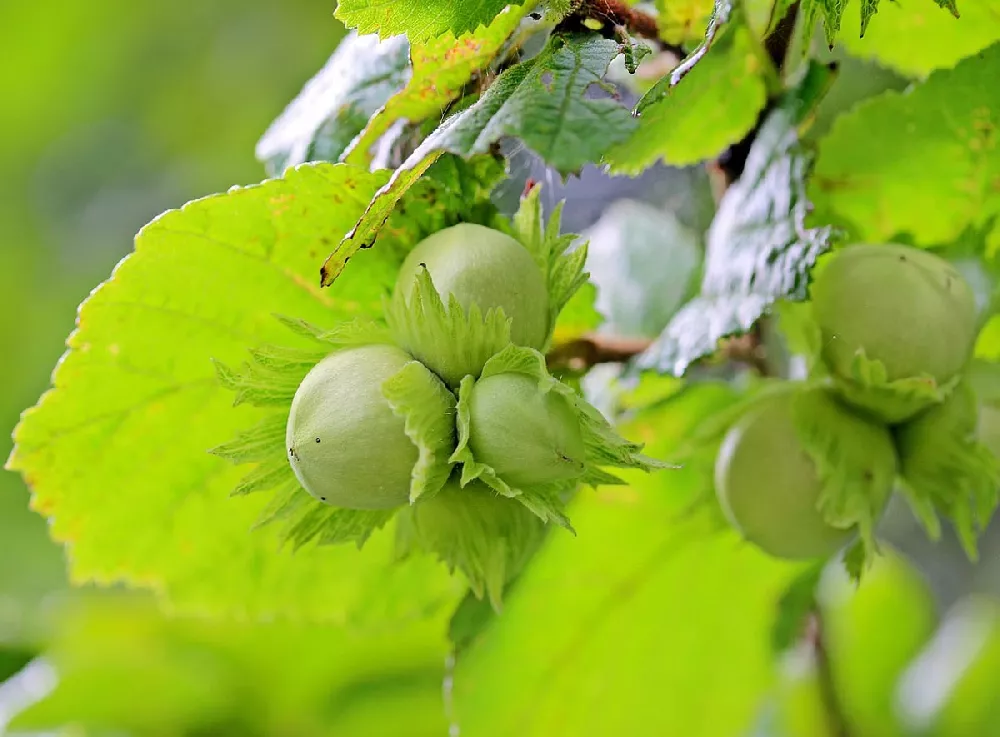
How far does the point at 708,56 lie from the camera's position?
38.5 inches

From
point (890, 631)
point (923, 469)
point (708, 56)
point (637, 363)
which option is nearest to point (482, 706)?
point (637, 363)

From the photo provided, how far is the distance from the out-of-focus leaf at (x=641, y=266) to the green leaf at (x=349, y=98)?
0.55 m

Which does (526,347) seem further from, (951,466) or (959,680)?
(959,680)

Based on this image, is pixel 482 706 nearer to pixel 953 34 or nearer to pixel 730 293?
pixel 730 293

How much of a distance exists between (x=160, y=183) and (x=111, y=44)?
0.33 meters

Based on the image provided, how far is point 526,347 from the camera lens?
0.76 m

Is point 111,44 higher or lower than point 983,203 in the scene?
higher

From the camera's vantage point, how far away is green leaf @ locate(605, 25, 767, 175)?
0.89 metres

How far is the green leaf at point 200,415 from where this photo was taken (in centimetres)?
90

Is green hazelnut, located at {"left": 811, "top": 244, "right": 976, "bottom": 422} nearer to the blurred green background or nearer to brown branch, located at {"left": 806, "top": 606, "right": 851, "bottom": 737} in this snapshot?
brown branch, located at {"left": 806, "top": 606, "right": 851, "bottom": 737}

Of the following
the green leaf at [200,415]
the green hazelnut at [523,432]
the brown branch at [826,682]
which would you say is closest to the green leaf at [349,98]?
the green leaf at [200,415]

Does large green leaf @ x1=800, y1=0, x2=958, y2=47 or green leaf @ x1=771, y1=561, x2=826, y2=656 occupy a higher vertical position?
large green leaf @ x1=800, y1=0, x2=958, y2=47

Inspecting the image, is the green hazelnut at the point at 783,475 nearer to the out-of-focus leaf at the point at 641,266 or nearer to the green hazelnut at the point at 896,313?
the green hazelnut at the point at 896,313

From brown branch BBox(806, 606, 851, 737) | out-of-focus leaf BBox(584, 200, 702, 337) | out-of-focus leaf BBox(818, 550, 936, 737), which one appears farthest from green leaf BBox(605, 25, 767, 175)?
out-of-focus leaf BBox(818, 550, 936, 737)
